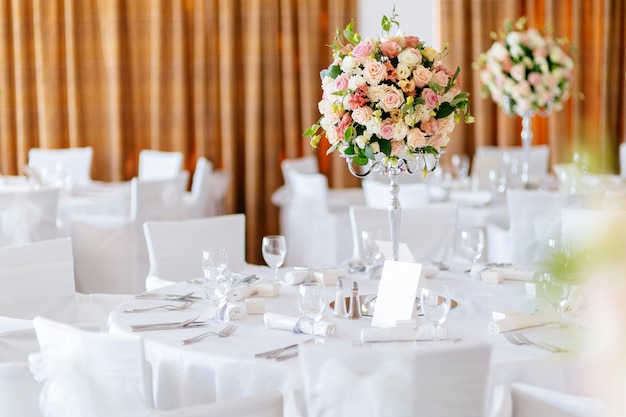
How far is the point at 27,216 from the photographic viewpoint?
5.22 metres

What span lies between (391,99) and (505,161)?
4.17 metres

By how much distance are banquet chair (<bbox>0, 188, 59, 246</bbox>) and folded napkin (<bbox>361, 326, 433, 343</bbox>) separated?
3.17 m

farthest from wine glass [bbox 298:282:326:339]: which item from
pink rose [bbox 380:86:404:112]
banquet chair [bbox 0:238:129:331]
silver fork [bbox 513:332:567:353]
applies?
banquet chair [bbox 0:238:129:331]

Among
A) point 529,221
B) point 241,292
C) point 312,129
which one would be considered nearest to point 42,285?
point 241,292

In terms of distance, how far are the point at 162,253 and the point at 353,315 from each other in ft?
4.81

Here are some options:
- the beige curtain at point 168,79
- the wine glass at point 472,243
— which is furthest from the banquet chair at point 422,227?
the beige curtain at point 168,79

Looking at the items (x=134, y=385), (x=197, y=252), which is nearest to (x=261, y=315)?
(x=134, y=385)

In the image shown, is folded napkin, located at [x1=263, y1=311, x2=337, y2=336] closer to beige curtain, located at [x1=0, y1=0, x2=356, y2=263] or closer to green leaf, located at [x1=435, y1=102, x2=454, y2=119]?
green leaf, located at [x1=435, y1=102, x2=454, y2=119]

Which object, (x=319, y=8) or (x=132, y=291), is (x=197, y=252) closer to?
(x=132, y=291)

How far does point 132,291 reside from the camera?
5809 millimetres

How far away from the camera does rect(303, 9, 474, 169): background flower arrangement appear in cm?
292

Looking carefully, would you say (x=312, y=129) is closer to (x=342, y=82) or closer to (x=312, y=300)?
(x=342, y=82)

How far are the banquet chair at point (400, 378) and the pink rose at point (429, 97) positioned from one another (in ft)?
3.61

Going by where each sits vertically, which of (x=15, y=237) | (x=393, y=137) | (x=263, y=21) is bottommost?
(x=15, y=237)
